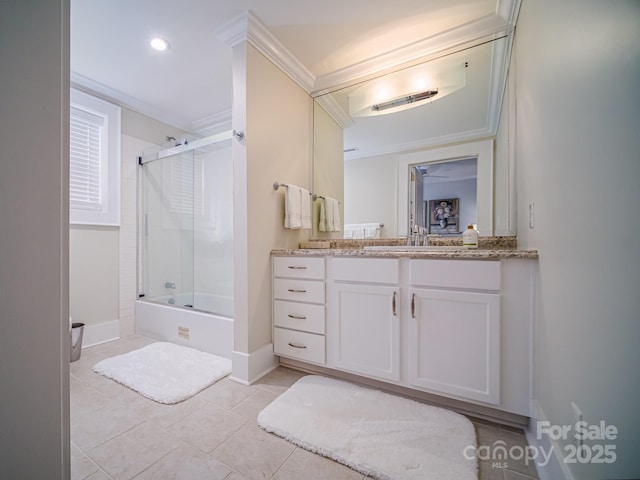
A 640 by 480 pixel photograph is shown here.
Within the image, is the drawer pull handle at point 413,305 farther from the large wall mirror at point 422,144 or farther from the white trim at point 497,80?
the white trim at point 497,80

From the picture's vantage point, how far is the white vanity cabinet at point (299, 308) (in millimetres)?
1744

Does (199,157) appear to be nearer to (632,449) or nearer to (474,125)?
(474,125)

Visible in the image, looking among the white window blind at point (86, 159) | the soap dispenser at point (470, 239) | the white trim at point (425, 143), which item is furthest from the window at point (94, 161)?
the soap dispenser at point (470, 239)

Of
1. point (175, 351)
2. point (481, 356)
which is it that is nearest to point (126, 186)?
point (175, 351)

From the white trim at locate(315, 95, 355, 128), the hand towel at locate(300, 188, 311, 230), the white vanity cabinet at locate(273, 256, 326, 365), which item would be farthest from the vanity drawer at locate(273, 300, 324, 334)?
the white trim at locate(315, 95, 355, 128)

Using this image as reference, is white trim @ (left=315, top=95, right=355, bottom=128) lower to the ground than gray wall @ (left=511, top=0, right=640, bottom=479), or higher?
higher

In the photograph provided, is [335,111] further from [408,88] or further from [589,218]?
[589,218]

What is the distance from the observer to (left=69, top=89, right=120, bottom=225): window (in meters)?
2.29

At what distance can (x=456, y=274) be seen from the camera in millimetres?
1342

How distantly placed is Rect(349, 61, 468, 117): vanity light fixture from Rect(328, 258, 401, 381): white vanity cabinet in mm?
1331

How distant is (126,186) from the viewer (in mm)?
2613

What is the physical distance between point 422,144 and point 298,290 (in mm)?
1447

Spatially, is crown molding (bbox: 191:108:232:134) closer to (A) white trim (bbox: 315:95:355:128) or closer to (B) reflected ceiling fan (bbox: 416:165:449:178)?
(A) white trim (bbox: 315:95:355:128)

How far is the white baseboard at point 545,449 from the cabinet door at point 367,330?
2.00 ft
